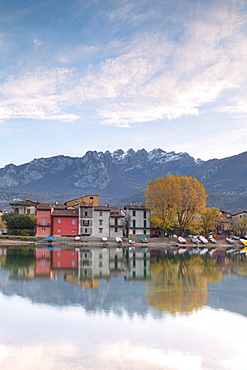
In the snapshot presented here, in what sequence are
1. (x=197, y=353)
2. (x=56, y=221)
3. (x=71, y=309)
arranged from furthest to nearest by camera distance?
(x=56, y=221) < (x=71, y=309) < (x=197, y=353)

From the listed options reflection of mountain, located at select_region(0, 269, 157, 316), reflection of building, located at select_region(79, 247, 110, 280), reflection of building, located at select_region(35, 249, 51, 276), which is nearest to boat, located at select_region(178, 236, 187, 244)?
reflection of building, located at select_region(79, 247, 110, 280)

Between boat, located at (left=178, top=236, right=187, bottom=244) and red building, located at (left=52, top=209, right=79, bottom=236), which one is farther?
red building, located at (left=52, top=209, right=79, bottom=236)

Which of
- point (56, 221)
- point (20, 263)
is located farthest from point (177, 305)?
point (56, 221)

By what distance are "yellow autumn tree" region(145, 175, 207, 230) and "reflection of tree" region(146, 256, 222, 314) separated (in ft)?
117

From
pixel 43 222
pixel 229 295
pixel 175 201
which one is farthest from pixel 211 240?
pixel 229 295

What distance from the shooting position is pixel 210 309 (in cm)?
2702

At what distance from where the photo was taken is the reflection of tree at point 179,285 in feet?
92.7

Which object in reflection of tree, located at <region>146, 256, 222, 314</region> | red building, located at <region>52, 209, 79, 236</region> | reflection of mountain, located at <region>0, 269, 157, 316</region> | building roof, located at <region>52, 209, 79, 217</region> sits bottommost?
reflection of tree, located at <region>146, 256, 222, 314</region>

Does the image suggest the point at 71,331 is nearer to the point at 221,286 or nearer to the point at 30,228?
the point at 221,286

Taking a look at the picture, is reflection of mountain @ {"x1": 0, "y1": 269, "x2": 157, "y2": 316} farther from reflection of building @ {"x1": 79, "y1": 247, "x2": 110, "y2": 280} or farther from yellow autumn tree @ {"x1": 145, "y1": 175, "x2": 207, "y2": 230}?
yellow autumn tree @ {"x1": 145, "y1": 175, "x2": 207, "y2": 230}

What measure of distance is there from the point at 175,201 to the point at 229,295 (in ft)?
199

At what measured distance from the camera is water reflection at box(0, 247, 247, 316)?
2816cm

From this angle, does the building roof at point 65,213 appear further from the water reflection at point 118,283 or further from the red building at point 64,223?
the water reflection at point 118,283

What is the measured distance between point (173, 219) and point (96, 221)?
1959 cm
